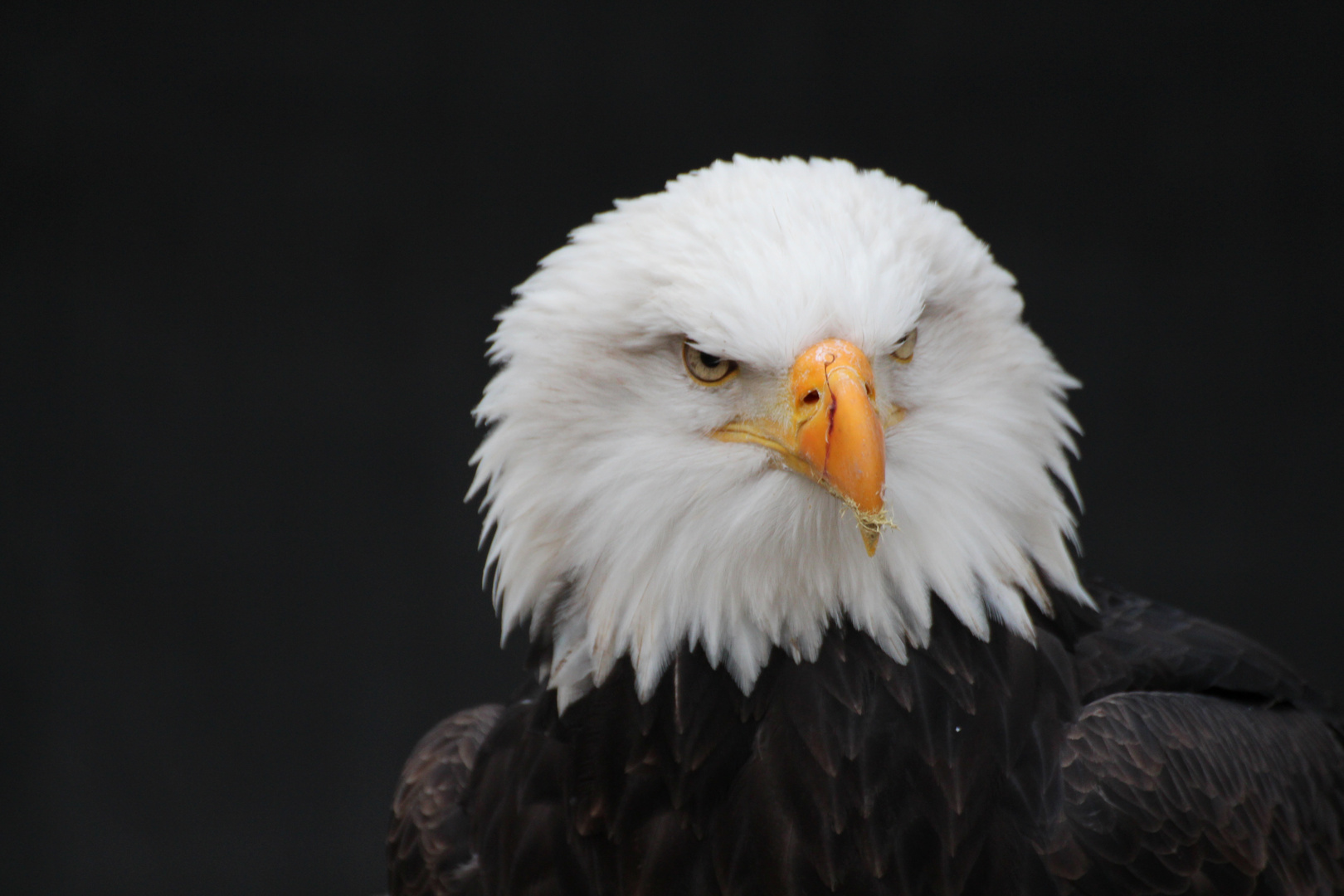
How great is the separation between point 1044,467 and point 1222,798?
0.44m

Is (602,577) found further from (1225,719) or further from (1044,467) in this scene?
(1225,719)

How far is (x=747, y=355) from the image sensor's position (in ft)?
4.50

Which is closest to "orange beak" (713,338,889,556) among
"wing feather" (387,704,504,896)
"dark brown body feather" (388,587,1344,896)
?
"dark brown body feather" (388,587,1344,896)

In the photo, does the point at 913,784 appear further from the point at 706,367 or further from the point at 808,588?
the point at 706,367

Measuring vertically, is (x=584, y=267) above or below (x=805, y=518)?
above

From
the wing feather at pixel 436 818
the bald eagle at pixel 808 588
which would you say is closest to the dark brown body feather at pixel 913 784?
the bald eagle at pixel 808 588

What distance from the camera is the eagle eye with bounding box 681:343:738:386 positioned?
55.7 inches

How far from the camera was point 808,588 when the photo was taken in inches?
58.0

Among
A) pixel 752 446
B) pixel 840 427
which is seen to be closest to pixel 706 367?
pixel 752 446

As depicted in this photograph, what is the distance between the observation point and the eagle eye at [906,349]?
1.44 m

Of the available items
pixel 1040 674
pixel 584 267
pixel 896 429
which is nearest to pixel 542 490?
pixel 584 267

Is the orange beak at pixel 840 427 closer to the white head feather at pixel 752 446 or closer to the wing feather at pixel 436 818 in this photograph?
the white head feather at pixel 752 446

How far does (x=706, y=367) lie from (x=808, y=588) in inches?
10.8

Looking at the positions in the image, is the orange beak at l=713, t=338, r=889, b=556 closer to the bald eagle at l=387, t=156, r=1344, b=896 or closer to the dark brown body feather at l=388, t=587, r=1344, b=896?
the bald eagle at l=387, t=156, r=1344, b=896
